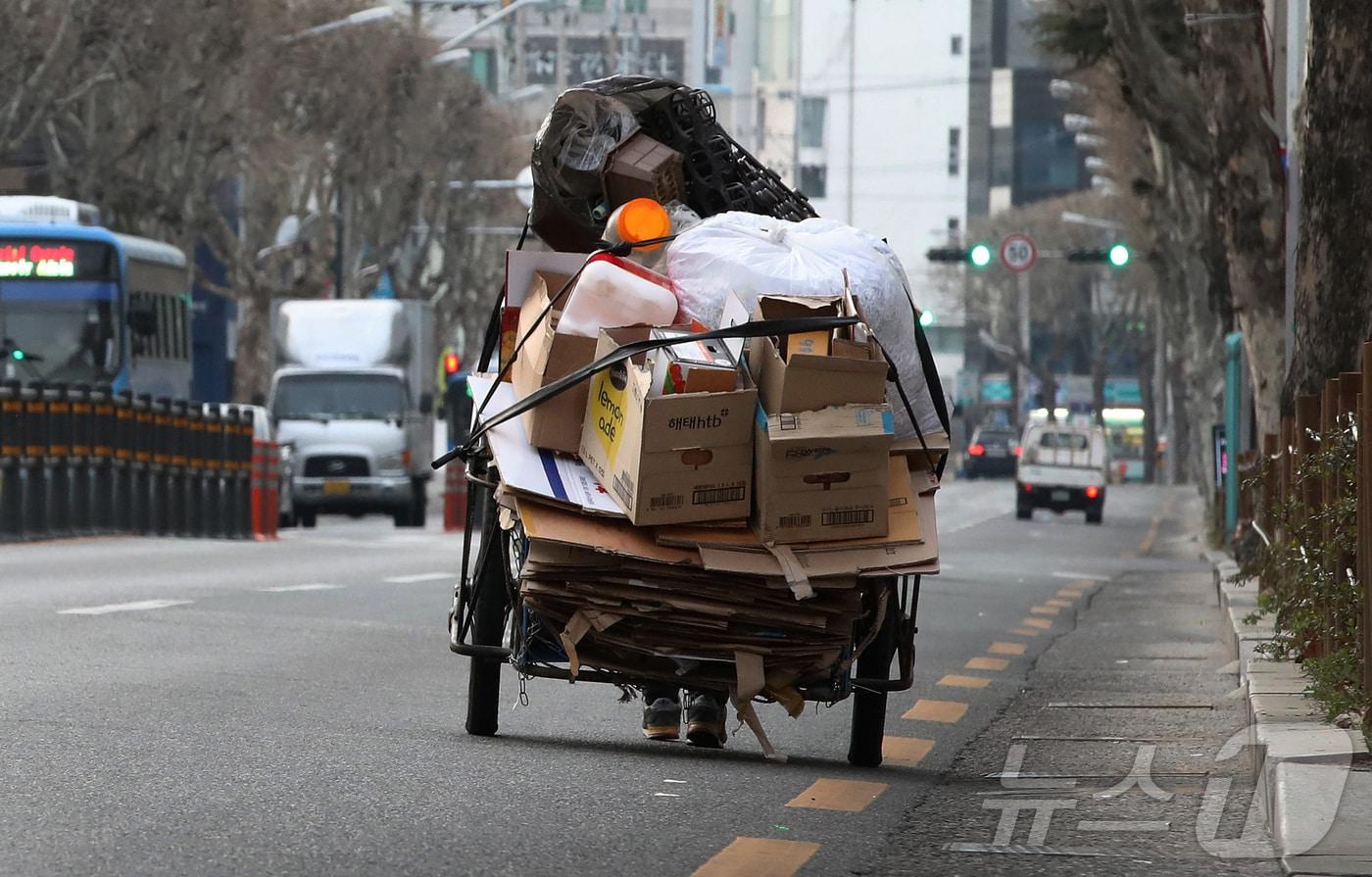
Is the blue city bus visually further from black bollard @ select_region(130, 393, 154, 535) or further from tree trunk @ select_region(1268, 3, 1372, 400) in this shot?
tree trunk @ select_region(1268, 3, 1372, 400)

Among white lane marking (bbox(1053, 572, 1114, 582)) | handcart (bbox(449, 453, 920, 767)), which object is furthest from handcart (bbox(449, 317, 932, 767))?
white lane marking (bbox(1053, 572, 1114, 582))

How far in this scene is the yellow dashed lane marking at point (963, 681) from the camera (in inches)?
464

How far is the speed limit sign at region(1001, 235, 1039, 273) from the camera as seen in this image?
159 ft

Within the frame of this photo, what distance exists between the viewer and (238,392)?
2036 inches

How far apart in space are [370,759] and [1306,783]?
269cm

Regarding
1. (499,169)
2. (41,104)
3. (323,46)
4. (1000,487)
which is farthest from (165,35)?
(1000,487)

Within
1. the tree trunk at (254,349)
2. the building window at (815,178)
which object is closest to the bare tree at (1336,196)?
the tree trunk at (254,349)

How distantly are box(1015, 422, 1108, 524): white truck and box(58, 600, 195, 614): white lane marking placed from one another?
36147 millimetres

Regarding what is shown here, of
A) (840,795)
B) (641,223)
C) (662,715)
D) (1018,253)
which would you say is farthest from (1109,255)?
(840,795)

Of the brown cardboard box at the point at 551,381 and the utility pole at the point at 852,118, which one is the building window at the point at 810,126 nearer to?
the utility pole at the point at 852,118

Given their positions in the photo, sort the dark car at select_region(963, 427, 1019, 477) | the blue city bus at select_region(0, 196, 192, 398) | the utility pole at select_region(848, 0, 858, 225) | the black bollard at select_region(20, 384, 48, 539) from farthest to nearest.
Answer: the utility pole at select_region(848, 0, 858, 225) < the dark car at select_region(963, 427, 1019, 477) < the blue city bus at select_region(0, 196, 192, 398) < the black bollard at select_region(20, 384, 48, 539)

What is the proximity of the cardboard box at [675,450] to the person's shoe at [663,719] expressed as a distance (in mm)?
1229

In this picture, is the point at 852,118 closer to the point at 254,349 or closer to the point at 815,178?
the point at 815,178

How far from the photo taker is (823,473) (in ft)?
24.5
